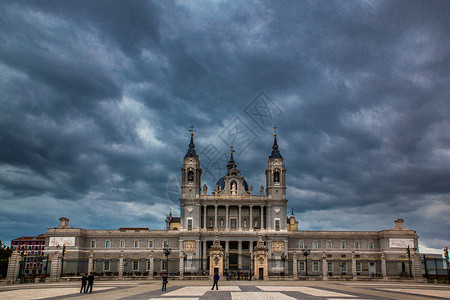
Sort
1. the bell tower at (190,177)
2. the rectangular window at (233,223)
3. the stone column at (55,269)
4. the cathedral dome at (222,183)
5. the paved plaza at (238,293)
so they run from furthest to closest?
the cathedral dome at (222,183)
the rectangular window at (233,223)
the bell tower at (190,177)
the stone column at (55,269)
the paved plaza at (238,293)

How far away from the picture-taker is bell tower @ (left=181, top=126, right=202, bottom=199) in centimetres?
8806

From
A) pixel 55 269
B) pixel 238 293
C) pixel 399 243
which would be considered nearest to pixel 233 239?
pixel 399 243

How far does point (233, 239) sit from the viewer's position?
3339 inches

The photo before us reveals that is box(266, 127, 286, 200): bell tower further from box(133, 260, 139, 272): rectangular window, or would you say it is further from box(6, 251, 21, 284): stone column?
→ box(6, 251, 21, 284): stone column

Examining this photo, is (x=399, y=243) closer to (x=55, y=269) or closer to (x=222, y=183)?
(x=222, y=183)

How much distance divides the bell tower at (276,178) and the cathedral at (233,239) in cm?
10

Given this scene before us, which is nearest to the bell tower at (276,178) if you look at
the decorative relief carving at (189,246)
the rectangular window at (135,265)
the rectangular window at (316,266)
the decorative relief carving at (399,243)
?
the rectangular window at (316,266)

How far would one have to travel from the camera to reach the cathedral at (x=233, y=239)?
8188 cm

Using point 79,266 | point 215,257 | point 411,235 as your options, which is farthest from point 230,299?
point 411,235

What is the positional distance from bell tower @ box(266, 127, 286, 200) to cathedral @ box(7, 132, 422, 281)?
0.10m

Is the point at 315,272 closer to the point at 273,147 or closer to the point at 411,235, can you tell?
the point at 411,235

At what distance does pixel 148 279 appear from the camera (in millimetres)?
55750

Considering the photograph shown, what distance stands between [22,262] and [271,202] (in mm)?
50328

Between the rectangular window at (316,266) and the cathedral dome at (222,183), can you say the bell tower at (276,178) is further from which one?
the rectangular window at (316,266)
